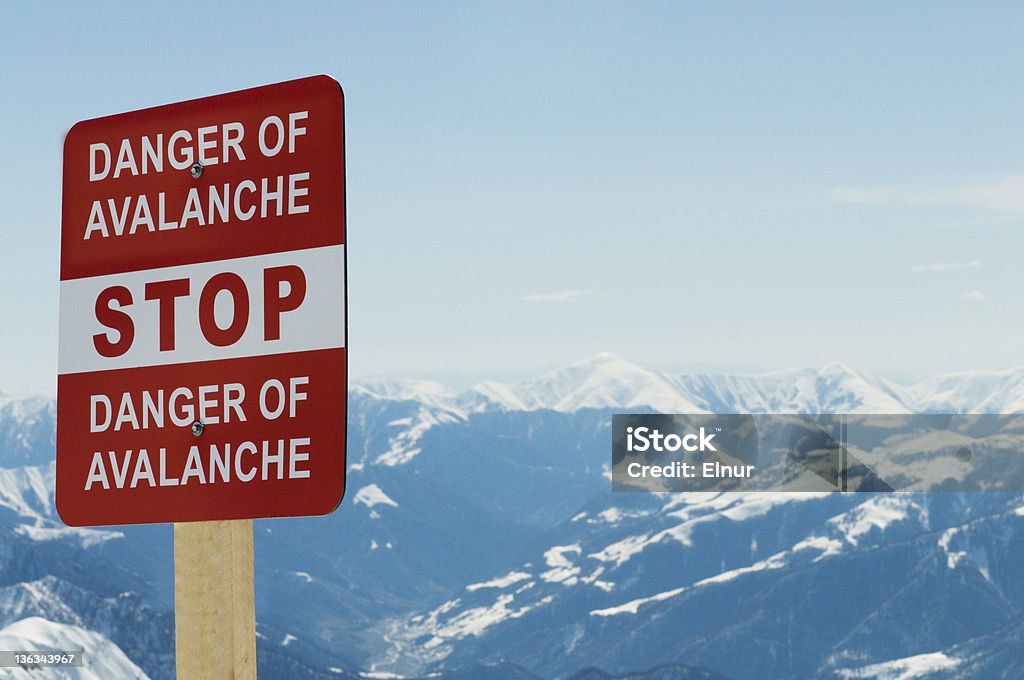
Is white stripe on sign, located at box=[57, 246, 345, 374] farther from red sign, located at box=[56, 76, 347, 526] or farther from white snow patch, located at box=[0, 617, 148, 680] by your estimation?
white snow patch, located at box=[0, 617, 148, 680]

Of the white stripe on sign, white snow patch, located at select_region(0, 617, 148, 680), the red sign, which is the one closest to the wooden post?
the red sign

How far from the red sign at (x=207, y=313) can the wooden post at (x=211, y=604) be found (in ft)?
0.19

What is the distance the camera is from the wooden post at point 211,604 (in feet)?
6.86

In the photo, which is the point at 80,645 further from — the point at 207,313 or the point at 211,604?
the point at 207,313

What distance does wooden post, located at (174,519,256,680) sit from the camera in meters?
2.09

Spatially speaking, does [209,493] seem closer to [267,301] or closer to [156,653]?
[267,301]

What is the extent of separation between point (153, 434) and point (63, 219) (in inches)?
20.2

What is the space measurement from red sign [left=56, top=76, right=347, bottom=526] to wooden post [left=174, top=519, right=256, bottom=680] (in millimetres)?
58

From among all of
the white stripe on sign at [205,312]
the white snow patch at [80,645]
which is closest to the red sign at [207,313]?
the white stripe on sign at [205,312]

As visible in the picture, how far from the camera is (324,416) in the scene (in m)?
2.04

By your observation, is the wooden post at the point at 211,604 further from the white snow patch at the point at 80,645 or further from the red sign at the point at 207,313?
the white snow patch at the point at 80,645

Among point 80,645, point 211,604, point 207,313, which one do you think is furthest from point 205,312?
point 80,645

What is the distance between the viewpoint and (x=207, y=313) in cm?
211

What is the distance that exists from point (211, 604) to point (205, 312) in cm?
55
